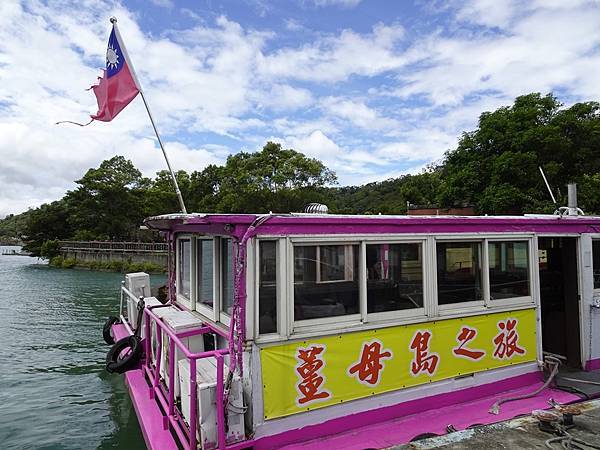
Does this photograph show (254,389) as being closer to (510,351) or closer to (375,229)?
(375,229)

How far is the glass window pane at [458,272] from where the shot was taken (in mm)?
4520

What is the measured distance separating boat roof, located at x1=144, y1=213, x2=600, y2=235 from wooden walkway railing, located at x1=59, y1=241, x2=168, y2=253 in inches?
1301

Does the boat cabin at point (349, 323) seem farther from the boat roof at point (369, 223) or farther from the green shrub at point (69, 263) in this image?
the green shrub at point (69, 263)

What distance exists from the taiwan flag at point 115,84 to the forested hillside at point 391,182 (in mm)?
15867

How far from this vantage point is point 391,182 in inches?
2416

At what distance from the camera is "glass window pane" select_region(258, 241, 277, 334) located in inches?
139

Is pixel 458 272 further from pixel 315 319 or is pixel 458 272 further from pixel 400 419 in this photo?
pixel 315 319

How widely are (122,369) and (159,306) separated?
3.43ft

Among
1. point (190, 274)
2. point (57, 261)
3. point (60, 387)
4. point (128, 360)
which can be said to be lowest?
point (60, 387)

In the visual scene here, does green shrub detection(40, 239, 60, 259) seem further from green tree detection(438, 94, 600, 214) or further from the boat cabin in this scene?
the boat cabin

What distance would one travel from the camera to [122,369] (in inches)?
226

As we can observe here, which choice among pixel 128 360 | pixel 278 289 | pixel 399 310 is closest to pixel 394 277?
pixel 399 310

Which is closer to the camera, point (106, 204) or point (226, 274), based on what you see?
point (226, 274)

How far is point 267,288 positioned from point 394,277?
53.2 inches
